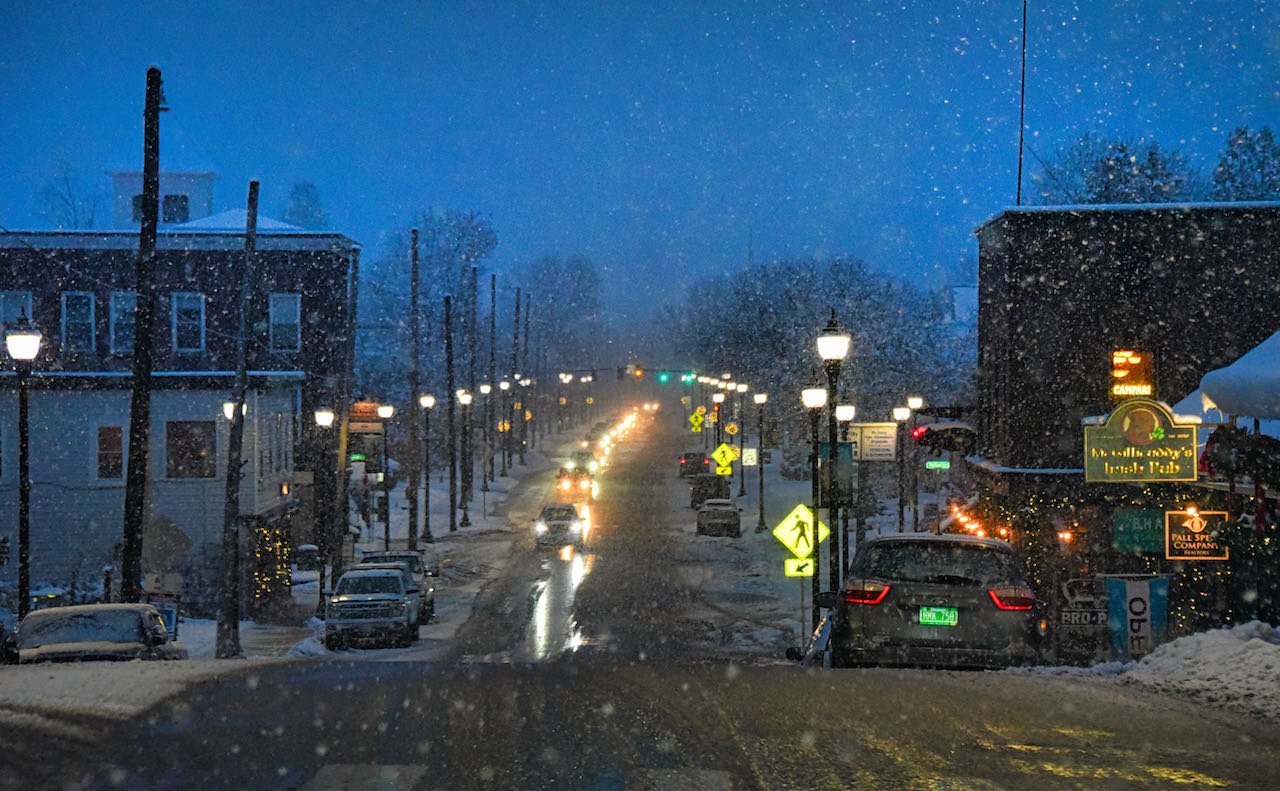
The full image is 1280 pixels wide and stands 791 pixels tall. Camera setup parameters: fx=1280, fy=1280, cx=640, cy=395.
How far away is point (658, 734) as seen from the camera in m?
8.92

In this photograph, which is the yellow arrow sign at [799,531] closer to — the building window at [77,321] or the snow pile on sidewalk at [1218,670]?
the snow pile on sidewalk at [1218,670]

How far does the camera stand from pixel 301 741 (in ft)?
28.3

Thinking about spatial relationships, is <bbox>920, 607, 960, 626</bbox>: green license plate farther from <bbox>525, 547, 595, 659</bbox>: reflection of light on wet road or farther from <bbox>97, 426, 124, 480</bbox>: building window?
<bbox>97, 426, 124, 480</bbox>: building window

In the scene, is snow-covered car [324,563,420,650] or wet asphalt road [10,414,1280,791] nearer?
wet asphalt road [10,414,1280,791]

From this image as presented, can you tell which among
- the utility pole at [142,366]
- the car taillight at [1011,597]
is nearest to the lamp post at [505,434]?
the utility pole at [142,366]

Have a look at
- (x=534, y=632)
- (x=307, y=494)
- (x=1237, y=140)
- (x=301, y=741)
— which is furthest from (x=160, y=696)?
(x=1237, y=140)

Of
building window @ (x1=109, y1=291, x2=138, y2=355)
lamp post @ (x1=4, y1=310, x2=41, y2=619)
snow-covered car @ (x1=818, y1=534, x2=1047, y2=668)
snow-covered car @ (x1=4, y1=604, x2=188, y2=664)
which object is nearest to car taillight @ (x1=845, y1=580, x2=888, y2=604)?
snow-covered car @ (x1=818, y1=534, x2=1047, y2=668)

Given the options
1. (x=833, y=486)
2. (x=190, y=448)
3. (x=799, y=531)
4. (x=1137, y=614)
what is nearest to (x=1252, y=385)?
(x=1137, y=614)

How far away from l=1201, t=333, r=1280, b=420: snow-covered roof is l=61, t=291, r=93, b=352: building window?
37.2 meters

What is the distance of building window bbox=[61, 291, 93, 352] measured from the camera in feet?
140

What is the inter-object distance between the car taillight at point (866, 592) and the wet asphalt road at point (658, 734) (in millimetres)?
719

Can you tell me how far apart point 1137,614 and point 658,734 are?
9.38 meters

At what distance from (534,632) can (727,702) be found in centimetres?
1900

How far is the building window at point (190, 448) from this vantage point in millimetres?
37219
